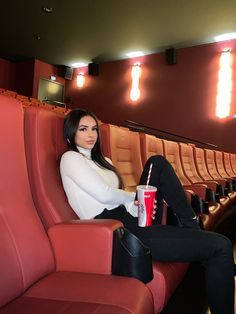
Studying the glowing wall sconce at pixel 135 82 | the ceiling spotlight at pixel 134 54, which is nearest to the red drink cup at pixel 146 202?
the glowing wall sconce at pixel 135 82

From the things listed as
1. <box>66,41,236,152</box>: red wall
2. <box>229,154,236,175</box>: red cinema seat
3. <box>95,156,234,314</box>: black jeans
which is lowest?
<box>95,156,234,314</box>: black jeans

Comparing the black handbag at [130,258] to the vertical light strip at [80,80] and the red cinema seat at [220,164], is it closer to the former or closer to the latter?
the red cinema seat at [220,164]

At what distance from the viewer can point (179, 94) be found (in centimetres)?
596

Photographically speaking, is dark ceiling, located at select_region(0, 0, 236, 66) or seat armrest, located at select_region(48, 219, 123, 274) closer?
seat armrest, located at select_region(48, 219, 123, 274)

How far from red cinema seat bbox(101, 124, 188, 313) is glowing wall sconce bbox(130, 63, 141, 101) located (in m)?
4.44

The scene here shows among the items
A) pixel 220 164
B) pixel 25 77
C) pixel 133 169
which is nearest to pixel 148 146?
pixel 133 169

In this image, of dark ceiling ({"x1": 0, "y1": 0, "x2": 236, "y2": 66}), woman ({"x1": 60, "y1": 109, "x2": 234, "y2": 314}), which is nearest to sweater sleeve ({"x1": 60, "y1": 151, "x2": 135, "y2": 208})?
woman ({"x1": 60, "y1": 109, "x2": 234, "y2": 314})

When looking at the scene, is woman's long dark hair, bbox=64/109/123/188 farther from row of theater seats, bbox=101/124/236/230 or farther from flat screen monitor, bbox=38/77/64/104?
flat screen monitor, bbox=38/77/64/104

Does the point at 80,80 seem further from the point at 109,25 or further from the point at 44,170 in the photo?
the point at 44,170

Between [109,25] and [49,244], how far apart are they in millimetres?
4901

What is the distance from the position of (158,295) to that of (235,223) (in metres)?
2.23

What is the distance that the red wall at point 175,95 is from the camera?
562cm

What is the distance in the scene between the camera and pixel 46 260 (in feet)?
2.84

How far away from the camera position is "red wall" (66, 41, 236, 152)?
562 centimetres
